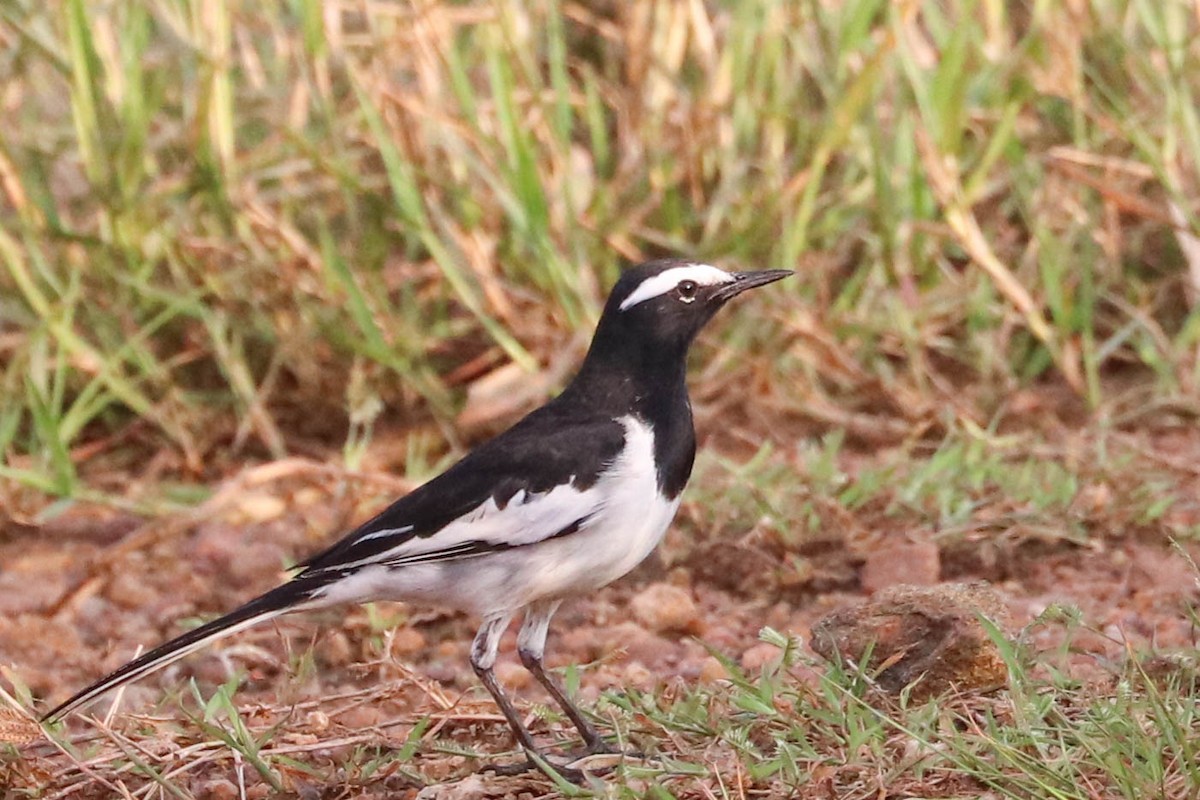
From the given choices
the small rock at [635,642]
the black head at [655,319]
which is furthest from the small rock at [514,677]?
the black head at [655,319]

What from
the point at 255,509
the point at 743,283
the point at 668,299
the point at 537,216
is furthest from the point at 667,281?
the point at 255,509

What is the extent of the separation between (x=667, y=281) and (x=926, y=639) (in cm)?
110

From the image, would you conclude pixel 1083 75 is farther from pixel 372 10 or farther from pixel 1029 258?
pixel 372 10

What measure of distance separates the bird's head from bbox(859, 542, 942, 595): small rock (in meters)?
0.93

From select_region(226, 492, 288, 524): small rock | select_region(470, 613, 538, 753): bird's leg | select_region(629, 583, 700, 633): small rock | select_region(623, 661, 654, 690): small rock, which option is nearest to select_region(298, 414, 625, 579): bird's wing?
select_region(470, 613, 538, 753): bird's leg

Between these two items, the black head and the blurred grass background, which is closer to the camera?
the black head

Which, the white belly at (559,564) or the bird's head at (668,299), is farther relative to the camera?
the bird's head at (668,299)

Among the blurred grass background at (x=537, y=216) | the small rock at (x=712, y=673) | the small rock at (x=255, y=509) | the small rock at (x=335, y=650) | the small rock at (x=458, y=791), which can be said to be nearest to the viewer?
the small rock at (x=458, y=791)

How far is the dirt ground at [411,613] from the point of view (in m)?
4.16

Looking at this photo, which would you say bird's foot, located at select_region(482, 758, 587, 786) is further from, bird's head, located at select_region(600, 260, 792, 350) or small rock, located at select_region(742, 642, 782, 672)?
bird's head, located at select_region(600, 260, 792, 350)

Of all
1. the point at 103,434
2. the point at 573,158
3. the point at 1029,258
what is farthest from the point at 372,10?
the point at 1029,258

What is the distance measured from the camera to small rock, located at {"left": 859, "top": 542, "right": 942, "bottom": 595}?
479 cm

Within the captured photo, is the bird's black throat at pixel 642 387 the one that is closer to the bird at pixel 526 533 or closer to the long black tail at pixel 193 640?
the bird at pixel 526 533

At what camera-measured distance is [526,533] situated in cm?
386
